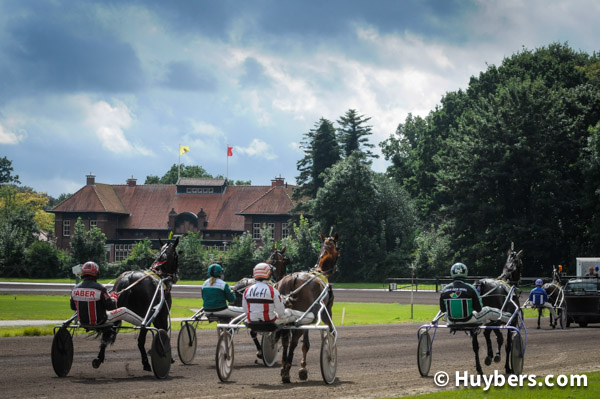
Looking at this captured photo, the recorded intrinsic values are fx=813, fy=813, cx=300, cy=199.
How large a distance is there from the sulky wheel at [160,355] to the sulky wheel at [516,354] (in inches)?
253

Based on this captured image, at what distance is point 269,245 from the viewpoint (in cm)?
8038

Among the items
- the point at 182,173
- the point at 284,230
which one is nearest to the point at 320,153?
the point at 284,230

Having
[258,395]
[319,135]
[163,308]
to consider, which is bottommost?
[258,395]

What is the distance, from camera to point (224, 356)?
1391cm

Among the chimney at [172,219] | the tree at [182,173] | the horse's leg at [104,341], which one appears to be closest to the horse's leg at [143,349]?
the horse's leg at [104,341]

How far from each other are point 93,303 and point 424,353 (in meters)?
6.10

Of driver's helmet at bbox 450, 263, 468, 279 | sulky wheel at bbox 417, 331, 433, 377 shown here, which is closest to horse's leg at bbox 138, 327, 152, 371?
sulky wheel at bbox 417, 331, 433, 377

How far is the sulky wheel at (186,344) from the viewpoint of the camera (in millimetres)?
16703

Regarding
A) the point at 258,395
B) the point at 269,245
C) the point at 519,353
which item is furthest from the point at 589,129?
the point at 258,395

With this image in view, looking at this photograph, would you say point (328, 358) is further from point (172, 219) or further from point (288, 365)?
point (172, 219)

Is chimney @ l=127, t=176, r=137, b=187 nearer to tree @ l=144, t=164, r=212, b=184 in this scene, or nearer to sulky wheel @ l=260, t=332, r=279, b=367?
tree @ l=144, t=164, r=212, b=184

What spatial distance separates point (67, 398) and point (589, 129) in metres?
52.1

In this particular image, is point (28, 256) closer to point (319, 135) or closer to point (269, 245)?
point (269, 245)

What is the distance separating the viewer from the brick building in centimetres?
10406
